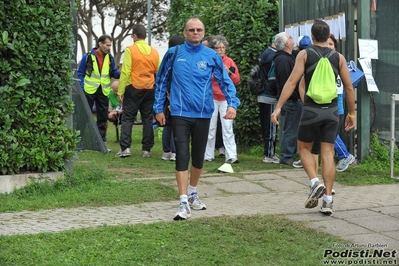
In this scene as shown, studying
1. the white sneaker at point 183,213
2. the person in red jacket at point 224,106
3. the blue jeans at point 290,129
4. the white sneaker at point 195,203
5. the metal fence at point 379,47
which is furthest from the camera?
the person in red jacket at point 224,106

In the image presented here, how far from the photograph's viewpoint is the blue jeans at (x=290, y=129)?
11.3 meters

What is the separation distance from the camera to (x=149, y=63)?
38.9ft

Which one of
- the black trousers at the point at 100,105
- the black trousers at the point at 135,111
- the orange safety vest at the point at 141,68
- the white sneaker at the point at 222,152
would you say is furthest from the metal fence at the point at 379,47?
the black trousers at the point at 100,105

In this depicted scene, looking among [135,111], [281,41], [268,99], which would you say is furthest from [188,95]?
[135,111]

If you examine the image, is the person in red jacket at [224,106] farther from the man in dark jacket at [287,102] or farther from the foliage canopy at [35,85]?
the foliage canopy at [35,85]

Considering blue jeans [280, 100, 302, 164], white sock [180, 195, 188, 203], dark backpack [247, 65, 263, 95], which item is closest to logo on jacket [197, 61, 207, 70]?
white sock [180, 195, 188, 203]

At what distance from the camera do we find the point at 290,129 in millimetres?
11344

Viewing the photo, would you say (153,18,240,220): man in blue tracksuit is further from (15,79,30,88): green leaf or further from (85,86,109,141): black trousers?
(85,86,109,141): black trousers

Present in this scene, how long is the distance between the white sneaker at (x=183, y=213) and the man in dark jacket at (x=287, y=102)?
399 cm

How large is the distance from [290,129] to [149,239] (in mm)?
5273

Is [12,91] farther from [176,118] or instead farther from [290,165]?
[290,165]

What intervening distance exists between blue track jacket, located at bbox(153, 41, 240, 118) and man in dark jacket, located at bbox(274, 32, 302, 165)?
3.34 meters

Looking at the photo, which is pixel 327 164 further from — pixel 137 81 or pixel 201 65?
pixel 137 81

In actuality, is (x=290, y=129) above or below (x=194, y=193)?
above
